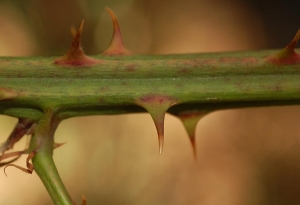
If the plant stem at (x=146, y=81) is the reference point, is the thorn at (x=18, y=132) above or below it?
below

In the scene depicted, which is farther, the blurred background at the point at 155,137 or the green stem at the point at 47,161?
the blurred background at the point at 155,137

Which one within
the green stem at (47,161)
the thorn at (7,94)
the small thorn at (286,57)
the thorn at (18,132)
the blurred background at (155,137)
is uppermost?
the blurred background at (155,137)

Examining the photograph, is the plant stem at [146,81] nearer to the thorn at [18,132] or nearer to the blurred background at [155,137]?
the thorn at [18,132]

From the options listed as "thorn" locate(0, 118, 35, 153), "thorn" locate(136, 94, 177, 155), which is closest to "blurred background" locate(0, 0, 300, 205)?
"thorn" locate(0, 118, 35, 153)

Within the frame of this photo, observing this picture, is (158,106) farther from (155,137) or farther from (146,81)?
(155,137)

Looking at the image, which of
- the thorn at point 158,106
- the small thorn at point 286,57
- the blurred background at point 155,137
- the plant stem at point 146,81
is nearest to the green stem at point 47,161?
the plant stem at point 146,81

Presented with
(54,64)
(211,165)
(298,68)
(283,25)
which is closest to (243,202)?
(211,165)

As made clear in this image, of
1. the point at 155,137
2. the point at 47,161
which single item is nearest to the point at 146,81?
the point at 47,161
